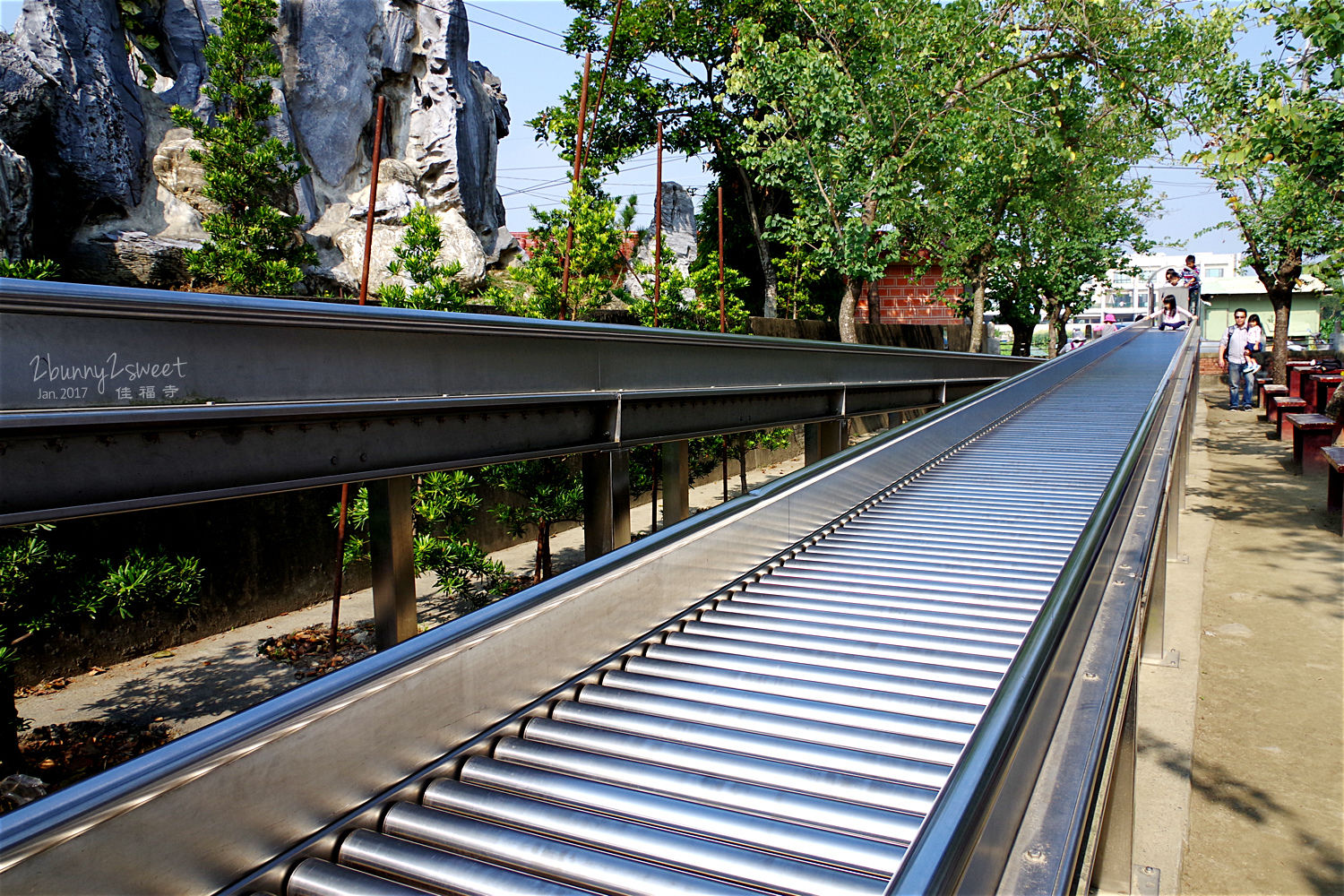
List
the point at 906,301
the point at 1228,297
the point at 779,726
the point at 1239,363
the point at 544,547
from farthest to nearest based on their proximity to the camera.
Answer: the point at 1228,297 → the point at 906,301 → the point at 1239,363 → the point at 544,547 → the point at 779,726

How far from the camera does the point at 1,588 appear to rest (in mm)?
3557

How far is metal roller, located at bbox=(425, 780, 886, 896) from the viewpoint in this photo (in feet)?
5.44

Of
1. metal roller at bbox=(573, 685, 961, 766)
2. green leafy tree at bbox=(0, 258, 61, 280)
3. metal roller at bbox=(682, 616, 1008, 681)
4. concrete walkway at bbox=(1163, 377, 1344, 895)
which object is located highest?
green leafy tree at bbox=(0, 258, 61, 280)

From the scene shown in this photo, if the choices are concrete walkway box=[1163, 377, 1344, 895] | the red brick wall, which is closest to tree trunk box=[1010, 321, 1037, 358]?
the red brick wall

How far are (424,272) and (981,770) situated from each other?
5161 mm

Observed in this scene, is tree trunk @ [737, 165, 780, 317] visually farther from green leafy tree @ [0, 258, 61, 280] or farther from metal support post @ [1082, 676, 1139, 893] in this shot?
metal support post @ [1082, 676, 1139, 893]

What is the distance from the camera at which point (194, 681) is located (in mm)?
5230

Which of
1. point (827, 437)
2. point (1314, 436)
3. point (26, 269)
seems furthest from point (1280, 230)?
point (26, 269)

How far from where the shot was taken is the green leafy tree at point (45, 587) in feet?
11.8

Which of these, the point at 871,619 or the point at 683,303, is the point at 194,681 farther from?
the point at 683,303

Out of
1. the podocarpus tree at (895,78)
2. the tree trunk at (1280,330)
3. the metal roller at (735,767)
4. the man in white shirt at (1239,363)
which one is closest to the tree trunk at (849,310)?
the podocarpus tree at (895,78)

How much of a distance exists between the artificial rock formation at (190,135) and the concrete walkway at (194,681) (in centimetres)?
767

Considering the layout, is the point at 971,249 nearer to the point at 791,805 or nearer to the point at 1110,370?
the point at 1110,370

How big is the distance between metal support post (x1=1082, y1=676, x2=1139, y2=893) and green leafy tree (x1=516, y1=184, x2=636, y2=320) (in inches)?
203
